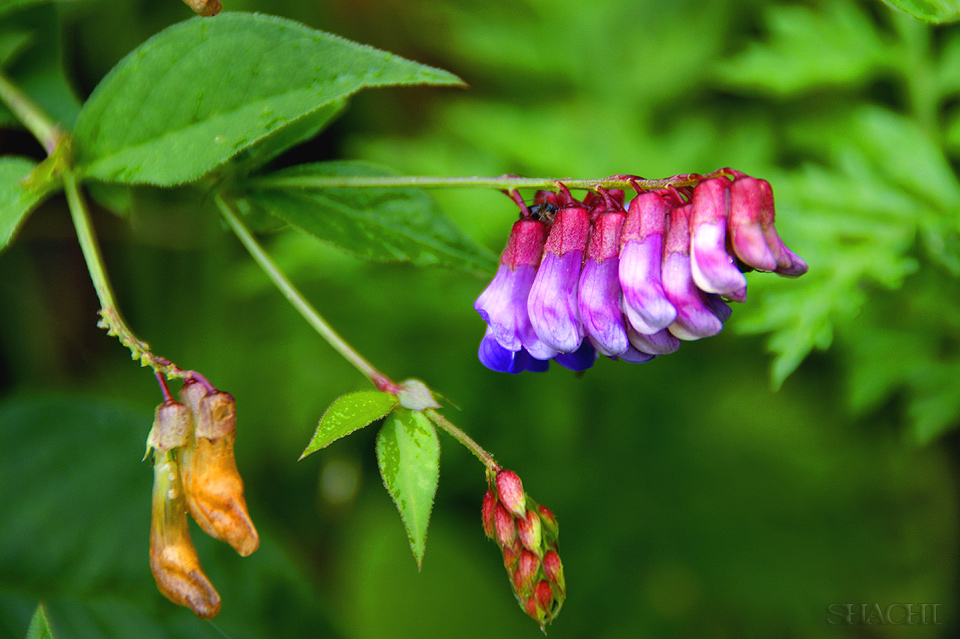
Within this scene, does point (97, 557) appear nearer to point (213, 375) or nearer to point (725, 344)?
point (213, 375)

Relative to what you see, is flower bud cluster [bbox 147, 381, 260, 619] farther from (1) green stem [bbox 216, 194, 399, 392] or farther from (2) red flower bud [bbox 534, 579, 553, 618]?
(2) red flower bud [bbox 534, 579, 553, 618]

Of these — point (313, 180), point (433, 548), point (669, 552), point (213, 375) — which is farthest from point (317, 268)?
point (669, 552)

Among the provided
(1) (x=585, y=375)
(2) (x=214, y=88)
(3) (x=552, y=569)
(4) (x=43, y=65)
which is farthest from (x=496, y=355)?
(1) (x=585, y=375)

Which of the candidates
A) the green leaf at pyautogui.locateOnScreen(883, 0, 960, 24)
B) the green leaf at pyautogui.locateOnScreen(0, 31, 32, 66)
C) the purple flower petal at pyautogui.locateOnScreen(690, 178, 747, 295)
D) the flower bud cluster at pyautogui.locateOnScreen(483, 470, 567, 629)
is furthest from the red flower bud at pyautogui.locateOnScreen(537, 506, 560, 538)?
the green leaf at pyautogui.locateOnScreen(0, 31, 32, 66)

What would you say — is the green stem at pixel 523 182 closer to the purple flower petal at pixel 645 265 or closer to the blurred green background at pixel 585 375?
the purple flower petal at pixel 645 265

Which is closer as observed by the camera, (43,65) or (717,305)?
(717,305)

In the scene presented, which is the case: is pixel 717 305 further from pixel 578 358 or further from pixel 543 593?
pixel 543 593

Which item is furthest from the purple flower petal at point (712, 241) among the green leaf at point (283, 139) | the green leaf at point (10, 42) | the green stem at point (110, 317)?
the green leaf at point (10, 42)
